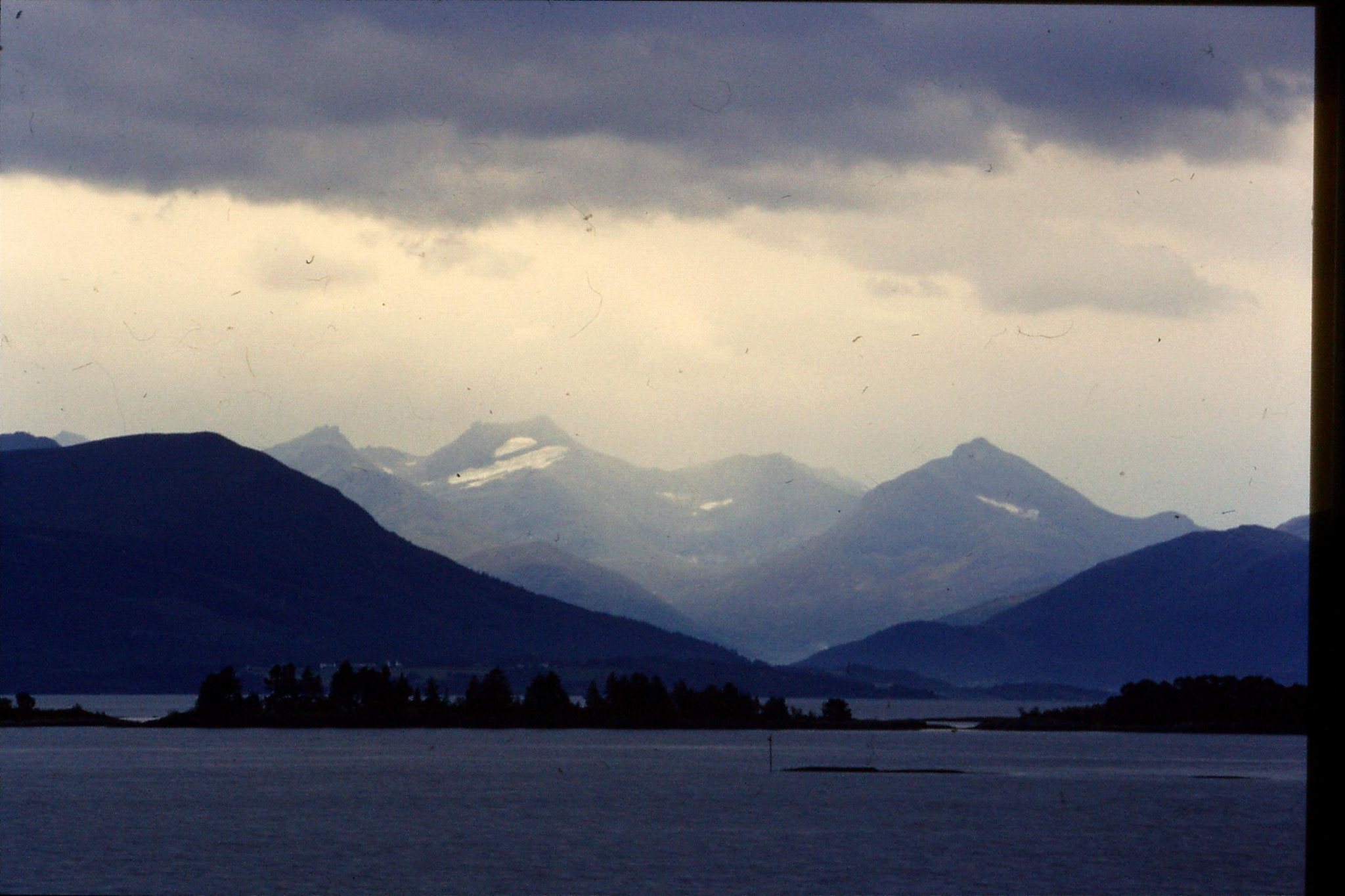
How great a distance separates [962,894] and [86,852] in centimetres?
4313

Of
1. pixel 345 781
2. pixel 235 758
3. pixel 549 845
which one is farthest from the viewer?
pixel 235 758

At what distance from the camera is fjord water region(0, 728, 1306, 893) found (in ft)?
237

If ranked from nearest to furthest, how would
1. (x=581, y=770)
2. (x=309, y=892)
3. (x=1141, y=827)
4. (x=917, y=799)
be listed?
(x=309, y=892) → (x=1141, y=827) → (x=917, y=799) → (x=581, y=770)

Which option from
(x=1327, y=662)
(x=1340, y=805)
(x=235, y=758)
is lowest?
(x=235, y=758)

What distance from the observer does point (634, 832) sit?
9800 cm

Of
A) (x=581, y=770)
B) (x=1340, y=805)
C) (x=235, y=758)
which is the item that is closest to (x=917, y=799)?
(x=581, y=770)

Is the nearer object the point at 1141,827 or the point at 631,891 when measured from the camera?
the point at 631,891

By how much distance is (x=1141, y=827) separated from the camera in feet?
370

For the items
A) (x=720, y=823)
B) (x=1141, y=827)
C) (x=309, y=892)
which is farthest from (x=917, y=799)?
(x=309, y=892)

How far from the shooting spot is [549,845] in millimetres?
89000

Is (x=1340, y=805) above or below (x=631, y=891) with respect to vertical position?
above

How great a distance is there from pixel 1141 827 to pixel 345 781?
73.1 metres

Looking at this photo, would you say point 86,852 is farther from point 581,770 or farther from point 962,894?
point 581,770

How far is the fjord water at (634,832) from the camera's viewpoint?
72188mm
